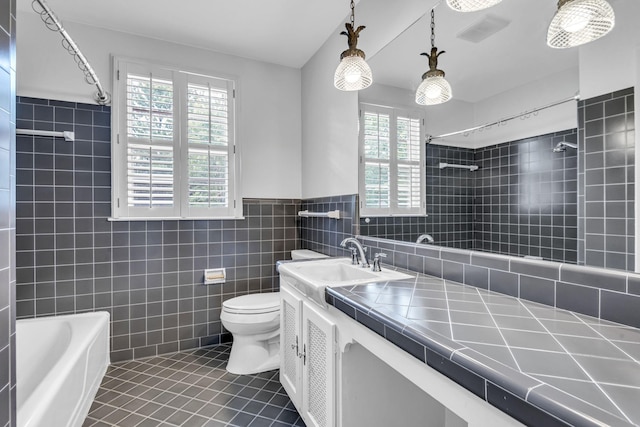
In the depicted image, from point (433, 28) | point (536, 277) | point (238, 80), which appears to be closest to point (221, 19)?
point (238, 80)

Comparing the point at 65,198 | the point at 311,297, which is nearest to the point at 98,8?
the point at 65,198

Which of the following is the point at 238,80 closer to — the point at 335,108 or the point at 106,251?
the point at 335,108

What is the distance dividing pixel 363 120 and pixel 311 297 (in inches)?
48.8

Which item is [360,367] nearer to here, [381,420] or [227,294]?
[381,420]

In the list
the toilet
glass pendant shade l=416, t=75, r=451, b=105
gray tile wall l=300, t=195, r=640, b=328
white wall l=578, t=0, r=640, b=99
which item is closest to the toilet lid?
the toilet

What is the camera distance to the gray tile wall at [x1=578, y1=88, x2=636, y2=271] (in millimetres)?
876

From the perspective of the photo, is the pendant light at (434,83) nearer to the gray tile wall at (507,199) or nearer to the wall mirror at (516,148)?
the wall mirror at (516,148)

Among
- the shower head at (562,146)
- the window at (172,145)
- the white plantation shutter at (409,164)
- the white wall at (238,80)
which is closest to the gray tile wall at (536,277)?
the white plantation shutter at (409,164)

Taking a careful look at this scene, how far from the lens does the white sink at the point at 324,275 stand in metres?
1.41

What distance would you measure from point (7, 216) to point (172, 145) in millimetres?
1861

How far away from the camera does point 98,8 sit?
2121 millimetres

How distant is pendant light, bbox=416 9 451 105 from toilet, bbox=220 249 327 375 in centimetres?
171

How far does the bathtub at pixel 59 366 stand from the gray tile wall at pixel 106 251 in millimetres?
211

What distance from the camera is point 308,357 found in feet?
5.05
